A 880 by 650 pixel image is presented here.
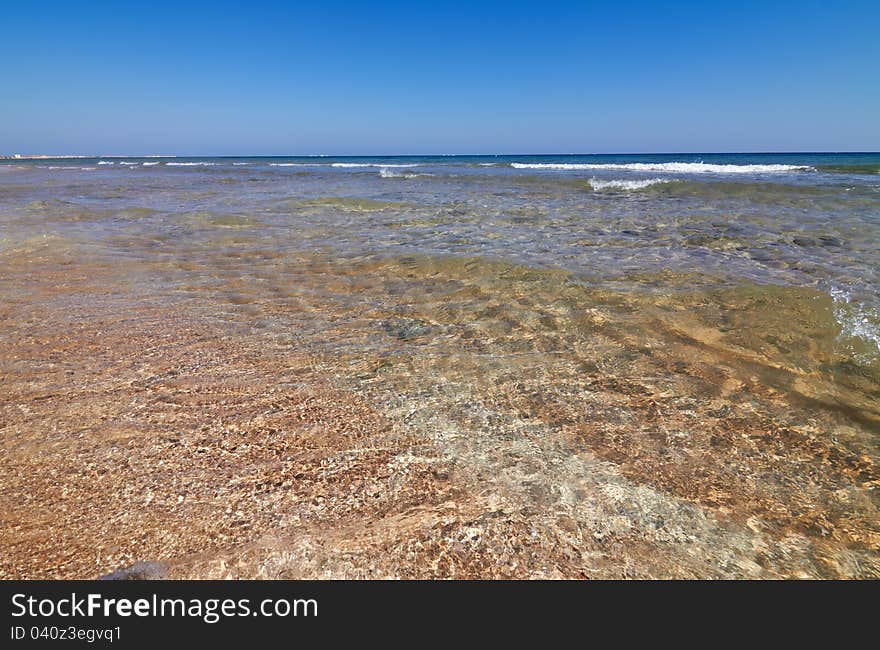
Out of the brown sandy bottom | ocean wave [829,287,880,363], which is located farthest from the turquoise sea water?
the brown sandy bottom

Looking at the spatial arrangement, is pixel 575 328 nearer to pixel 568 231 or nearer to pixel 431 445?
pixel 431 445

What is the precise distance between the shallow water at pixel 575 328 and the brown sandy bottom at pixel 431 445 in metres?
0.02

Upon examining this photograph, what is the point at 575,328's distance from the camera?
3.62m

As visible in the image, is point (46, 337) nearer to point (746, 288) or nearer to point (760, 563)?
point (760, 563)

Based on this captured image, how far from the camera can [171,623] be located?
1357mm

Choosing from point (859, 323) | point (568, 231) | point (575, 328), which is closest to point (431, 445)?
point (575, 328)

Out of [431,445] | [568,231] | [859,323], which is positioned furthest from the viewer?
[568,231]

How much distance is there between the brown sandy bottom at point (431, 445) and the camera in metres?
1.59

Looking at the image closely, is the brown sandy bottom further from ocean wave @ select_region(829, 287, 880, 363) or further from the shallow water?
ocean wave @ select_region(829, 287, 880, 363)

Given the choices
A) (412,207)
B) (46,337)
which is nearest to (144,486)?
(46,337)

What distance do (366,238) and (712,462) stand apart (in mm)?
5958

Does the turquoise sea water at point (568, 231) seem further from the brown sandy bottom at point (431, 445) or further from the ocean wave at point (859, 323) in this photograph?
the brown sandy bottom at point (431, 445)

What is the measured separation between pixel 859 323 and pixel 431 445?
364 cm

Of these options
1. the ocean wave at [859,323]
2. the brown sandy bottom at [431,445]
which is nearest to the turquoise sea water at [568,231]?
the ocean wave at [859,323]
